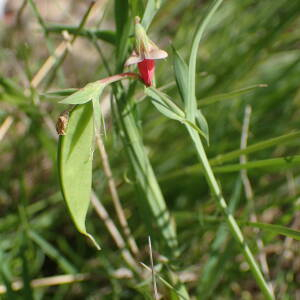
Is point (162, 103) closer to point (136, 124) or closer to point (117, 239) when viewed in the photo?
point (136, 124)

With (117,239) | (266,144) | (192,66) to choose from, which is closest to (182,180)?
(117,239)

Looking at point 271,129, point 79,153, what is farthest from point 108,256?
point 79,153

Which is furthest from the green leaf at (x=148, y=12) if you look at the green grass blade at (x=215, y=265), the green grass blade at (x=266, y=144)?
the green grass blade at (x=215, y=265)

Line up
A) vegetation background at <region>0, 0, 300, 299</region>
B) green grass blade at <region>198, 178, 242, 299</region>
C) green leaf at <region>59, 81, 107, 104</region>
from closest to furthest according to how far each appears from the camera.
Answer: green leaf at <region>59, 81, 107, 104</region> < green grass blade at <region>198, 178, 242, 299</region> < vegetation background at <region>0, 0, 300, 299</region>

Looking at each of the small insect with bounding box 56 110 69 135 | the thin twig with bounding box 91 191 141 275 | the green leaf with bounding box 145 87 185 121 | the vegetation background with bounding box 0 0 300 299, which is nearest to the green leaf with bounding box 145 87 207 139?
the green leaf with bounding box 145 87 185 121

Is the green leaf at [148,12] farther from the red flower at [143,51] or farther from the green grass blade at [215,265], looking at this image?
the green grass blade at [215,265]

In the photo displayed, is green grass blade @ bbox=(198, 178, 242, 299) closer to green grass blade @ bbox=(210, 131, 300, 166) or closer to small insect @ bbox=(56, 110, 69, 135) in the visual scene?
green grass blade @ bbox=(210, 131, 300, 166)

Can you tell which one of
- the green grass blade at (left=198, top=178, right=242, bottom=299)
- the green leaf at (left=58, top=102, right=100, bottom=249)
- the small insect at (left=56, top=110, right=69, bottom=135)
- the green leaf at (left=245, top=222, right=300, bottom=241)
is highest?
the small insect at (left=56, top=110, right=69, bottom=135)
